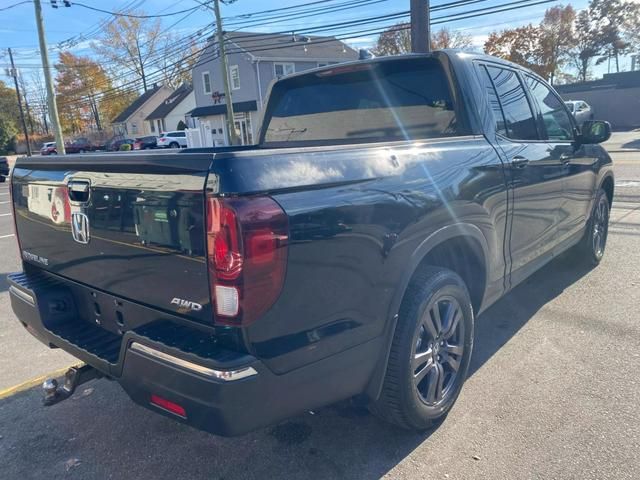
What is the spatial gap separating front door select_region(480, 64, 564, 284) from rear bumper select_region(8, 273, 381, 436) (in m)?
1.70

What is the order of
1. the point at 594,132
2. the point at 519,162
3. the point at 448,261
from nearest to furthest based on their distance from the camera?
the point at 448,261, the point at 519,162, the point at 594,132

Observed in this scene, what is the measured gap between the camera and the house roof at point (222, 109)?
110 ft

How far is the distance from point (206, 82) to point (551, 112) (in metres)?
36.4

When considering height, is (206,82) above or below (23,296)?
above

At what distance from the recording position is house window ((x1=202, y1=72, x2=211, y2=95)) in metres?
37.3

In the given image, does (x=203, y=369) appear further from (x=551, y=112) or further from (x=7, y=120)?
(x=7, y=120)

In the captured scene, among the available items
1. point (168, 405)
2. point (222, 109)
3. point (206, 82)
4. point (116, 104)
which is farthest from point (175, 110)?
point (168, 405)

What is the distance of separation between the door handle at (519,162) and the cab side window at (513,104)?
0.20 metres

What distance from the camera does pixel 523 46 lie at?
5284 cm

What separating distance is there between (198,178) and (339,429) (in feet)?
5.64

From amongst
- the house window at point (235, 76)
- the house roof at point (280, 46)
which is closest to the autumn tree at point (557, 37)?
the house roof at point (280, 46)

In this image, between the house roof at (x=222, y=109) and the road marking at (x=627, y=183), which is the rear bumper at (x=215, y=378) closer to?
the road marking at (x=627, y=183)

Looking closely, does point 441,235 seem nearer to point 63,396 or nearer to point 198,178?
point 198,178

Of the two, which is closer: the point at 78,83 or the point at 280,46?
the point at 280,46
